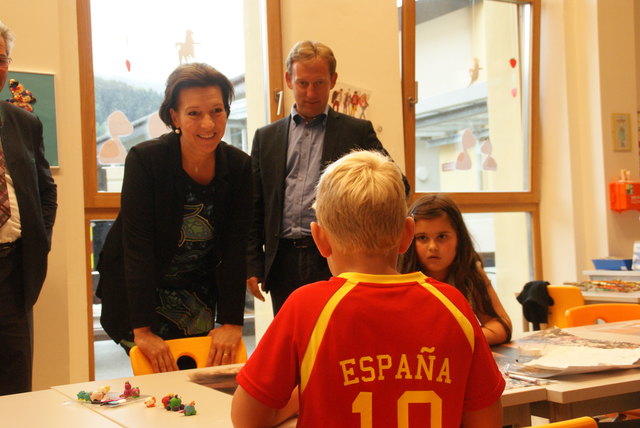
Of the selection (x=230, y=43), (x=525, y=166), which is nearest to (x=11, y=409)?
(x=230, y=43)

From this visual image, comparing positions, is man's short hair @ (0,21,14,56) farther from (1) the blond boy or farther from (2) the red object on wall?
(2) the red object on wall

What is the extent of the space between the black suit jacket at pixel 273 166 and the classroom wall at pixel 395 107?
3.27ft

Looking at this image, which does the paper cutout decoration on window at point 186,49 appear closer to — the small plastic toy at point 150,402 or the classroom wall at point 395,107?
the classroom wall at point 395,107

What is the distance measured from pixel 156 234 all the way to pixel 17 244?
0.56 m

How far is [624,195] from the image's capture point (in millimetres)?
5145

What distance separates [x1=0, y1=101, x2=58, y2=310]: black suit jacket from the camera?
2.45m

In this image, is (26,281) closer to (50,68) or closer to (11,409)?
(11,409)

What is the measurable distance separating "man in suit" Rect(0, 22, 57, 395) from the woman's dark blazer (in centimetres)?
29

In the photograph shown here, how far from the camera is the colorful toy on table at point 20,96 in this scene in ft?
10.9

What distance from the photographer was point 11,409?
4.97 ft

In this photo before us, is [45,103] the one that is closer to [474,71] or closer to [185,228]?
[185,228]

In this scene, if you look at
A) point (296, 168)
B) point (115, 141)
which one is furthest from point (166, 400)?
point (115, 141)

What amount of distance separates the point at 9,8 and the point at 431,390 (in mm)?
3037

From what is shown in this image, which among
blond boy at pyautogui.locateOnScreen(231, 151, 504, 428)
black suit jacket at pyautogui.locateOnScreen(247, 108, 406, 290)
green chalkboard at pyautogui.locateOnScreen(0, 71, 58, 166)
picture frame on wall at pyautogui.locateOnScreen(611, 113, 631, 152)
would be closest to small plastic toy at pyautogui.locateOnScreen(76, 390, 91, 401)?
blond boy at pyautogui.locateOnScreen(231, 151, 504, 428)
